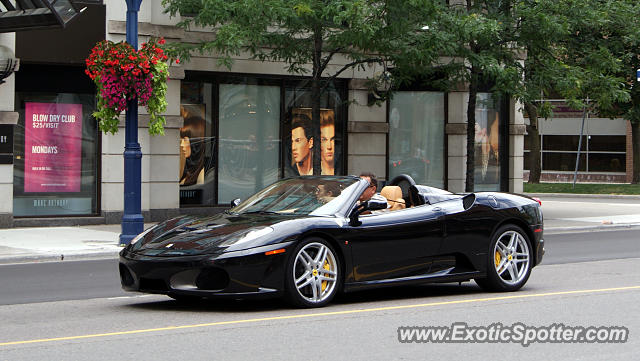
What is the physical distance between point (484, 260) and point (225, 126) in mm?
13677

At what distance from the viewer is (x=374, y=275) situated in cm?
919

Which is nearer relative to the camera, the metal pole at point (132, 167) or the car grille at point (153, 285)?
the car grille at point (153, 285)

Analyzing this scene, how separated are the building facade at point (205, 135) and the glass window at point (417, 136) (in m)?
0.03

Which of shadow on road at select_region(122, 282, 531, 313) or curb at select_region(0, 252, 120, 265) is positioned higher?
shadow on road at select_region(122, 282, 531, 313)

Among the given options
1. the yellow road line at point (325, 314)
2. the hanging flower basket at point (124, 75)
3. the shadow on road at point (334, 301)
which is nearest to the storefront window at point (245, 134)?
the hanging flower basket at point (124, 75)

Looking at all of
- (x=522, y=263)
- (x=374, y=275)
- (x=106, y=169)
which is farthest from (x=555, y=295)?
(x=106, y=169)

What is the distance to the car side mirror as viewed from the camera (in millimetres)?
8977

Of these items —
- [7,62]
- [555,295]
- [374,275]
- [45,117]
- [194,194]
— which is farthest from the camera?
[194,194]

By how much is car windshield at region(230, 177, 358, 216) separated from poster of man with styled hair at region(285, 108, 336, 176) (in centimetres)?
1385

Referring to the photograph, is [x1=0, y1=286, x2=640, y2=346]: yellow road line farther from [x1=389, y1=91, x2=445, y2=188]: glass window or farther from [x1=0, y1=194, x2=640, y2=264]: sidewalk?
[x1=389, y1=91, x2=445, y2=188]: glass window

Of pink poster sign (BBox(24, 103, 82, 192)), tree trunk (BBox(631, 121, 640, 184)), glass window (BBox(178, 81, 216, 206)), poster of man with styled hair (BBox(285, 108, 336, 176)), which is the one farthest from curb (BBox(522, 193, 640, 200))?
pink poster sign (BBox(24, 103, 82, 192))

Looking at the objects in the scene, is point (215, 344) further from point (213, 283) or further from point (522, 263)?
point (522, 263)

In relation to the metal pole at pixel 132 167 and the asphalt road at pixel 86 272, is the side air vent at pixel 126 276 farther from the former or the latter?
the metal pole at pixel 132 167

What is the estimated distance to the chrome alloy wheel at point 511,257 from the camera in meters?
10.3
